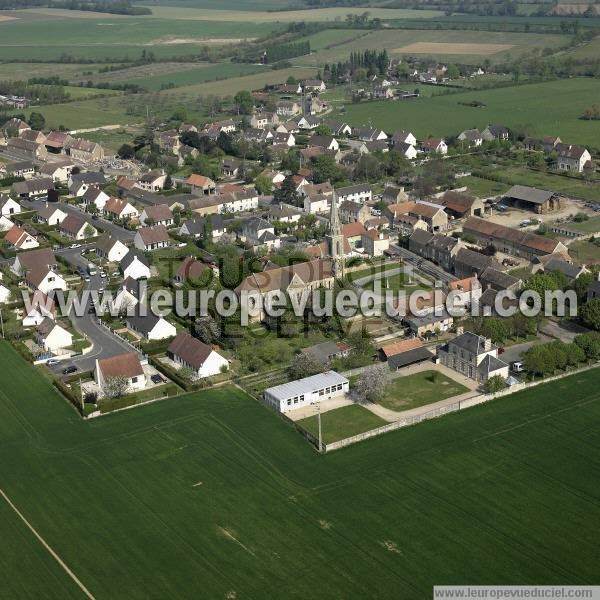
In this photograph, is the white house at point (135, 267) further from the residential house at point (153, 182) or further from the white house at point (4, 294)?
the residential house at point (153, 182)

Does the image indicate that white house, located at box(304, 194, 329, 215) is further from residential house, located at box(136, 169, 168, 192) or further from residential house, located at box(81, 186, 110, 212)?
residential house, located at box(81, 186, 110, 212)

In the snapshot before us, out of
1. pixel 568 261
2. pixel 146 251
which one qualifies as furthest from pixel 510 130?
pixel 146 251

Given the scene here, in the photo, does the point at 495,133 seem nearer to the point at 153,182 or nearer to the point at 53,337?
the point at 153,182

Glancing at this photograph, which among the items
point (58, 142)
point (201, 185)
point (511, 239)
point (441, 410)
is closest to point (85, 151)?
point (58, 142)

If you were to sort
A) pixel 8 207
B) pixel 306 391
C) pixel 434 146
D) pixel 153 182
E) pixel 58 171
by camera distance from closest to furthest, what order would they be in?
pixel 306 391, pixel 8 207, pixel 153 182, pixel 58 171, pixel 434 146

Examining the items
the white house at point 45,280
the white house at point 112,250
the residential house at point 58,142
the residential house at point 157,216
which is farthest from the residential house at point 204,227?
the residential house at point 58,142

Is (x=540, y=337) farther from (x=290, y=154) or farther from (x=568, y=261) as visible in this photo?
(x=290, y=154)

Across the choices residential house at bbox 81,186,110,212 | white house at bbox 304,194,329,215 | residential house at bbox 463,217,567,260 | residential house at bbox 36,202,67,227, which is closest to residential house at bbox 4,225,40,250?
residential house at bbox 36,202,67,227

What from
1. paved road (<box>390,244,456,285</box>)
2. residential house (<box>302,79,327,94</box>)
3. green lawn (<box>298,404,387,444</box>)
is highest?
residential house (<box>302,79,327,94</box>)
